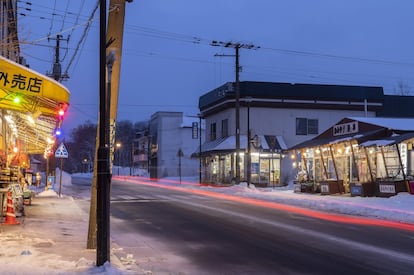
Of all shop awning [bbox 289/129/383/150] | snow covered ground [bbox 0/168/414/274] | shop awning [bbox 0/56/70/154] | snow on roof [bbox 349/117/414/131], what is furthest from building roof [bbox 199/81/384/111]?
shop awning [bbox 0/56/70/154]

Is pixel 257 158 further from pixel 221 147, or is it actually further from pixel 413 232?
pixel 413 232

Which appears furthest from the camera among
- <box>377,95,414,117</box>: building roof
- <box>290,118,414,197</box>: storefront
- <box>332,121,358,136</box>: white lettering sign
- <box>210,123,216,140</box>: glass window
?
<box>377,95,414,117</box>: building roof

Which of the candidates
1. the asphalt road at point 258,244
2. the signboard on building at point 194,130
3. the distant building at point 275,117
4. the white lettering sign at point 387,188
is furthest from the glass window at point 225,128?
the asphalt road at point 258,244

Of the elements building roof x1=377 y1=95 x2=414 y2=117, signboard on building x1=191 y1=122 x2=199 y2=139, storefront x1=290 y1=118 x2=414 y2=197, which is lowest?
storefront x1=290 y1=118 x2=414 y2=197

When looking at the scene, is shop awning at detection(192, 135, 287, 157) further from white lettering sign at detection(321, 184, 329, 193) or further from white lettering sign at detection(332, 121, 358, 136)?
white lettering sign at detection(321, 184, 329, 193)

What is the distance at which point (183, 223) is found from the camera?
1664 cm

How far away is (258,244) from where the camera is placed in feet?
40.1

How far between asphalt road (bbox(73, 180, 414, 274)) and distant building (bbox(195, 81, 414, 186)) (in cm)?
2675

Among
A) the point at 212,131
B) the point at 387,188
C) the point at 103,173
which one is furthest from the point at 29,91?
the point at 212,131

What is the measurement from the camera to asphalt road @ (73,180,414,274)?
955 centimetres

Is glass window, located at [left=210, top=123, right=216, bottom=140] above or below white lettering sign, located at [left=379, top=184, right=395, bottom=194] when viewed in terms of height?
above

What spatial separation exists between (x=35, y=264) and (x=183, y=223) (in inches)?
336

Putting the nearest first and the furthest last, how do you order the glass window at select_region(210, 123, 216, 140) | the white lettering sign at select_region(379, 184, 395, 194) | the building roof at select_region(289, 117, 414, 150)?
the white lettering sign at select_region(379, 184, 395, 194)
the building roof at select_region(289, 117, 414, 150)
the glass window at select_region(210, 123, 216, 140)

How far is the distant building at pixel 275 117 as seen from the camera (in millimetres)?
45969
